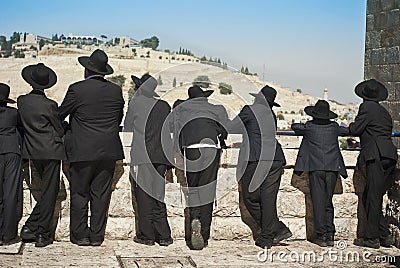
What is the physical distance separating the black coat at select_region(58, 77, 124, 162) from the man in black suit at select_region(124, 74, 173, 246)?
0.87 ft

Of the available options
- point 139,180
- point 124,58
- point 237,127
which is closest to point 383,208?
point 237,127

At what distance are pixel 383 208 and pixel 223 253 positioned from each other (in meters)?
1.90

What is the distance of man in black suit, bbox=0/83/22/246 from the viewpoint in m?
5.82

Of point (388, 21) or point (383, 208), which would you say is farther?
point (388, 21)

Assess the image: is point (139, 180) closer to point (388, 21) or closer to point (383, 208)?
point (383, 208)

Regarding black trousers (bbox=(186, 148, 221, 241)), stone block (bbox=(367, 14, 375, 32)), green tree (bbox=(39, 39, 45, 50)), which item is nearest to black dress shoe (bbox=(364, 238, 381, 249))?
black trousers (bbox=(186, 148, 221, 241))

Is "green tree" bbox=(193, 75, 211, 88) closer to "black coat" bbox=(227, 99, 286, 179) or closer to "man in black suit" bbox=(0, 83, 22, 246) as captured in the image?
"black coat" bbox=(227, 99, 286, 179)

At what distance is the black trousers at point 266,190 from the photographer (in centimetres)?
630

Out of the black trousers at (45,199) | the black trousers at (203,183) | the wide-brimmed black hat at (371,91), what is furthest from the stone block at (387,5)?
the black trousers at (45,199)

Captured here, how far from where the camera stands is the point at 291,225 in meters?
6.70

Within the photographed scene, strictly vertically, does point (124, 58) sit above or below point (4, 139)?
above

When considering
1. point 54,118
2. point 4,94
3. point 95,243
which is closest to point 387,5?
point 54,118

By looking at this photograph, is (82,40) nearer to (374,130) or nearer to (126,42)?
(126,42)

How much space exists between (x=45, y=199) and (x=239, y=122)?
199 centimetres
